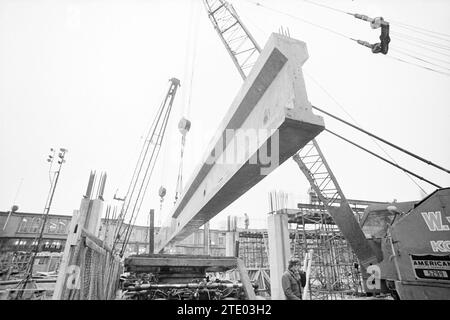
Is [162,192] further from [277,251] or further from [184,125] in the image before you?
[277,251]

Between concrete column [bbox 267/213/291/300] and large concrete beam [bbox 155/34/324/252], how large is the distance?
34.0ft

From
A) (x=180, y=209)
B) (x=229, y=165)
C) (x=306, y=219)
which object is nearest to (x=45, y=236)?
(x=306, y=219)

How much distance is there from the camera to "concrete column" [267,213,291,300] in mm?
12508

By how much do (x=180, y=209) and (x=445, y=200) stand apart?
585 centimetres

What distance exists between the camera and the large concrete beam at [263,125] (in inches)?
79.7

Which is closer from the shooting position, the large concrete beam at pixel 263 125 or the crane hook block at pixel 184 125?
the large concrete beam at pixel 263 125

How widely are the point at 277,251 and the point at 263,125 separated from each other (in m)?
12.1

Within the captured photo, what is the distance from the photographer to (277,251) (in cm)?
1298

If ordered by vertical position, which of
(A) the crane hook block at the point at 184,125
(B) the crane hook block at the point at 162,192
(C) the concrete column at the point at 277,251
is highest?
(A) the crane hook block at the point at 184,125

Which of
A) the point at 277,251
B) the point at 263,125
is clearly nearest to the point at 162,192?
the point at 277,251

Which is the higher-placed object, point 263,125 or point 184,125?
point 184,125

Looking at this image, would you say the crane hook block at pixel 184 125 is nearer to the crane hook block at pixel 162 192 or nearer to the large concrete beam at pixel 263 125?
the crane hook block at pixel 162 192

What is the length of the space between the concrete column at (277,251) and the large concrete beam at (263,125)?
1037cm

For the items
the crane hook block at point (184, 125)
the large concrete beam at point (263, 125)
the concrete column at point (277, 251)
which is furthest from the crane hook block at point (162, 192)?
the large concrete beam at point (263, 125)
